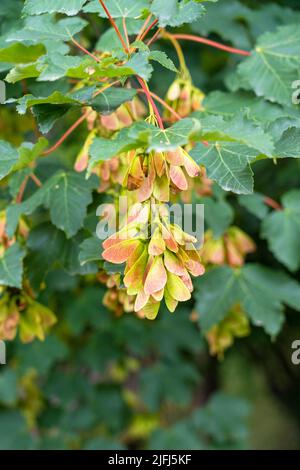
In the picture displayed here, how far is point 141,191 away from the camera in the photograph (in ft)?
2.87

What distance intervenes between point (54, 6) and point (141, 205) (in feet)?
1.27

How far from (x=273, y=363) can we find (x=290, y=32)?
1.79 m

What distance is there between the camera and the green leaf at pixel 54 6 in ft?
3.22

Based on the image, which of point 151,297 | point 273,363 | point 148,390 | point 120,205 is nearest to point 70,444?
point 148,390

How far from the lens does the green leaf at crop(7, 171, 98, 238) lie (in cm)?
117

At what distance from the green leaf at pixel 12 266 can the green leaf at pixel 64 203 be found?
0.12 ft

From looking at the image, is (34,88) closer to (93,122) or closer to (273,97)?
(93,122)

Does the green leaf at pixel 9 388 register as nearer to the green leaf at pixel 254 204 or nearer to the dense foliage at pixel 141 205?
the dense foliage at pixel 141 205

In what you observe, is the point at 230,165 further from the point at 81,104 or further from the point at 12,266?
the point at 12,266

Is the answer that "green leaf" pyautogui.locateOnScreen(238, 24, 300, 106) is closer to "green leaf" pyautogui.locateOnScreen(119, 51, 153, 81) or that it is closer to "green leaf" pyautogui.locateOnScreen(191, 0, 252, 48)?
"green leaf" pyautogui.locateOnScreen(191, 0, 252, 48)

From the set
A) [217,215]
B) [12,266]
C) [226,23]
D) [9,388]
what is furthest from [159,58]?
[9,388]

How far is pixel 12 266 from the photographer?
115cm

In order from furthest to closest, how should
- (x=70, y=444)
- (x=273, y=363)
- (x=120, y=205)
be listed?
(x=273, y=363), (x=70, y=444), (x=120, y=205)

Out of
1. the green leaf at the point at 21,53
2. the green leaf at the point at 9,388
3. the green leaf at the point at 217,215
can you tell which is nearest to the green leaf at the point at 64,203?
the green leaf at the point at 21,53
